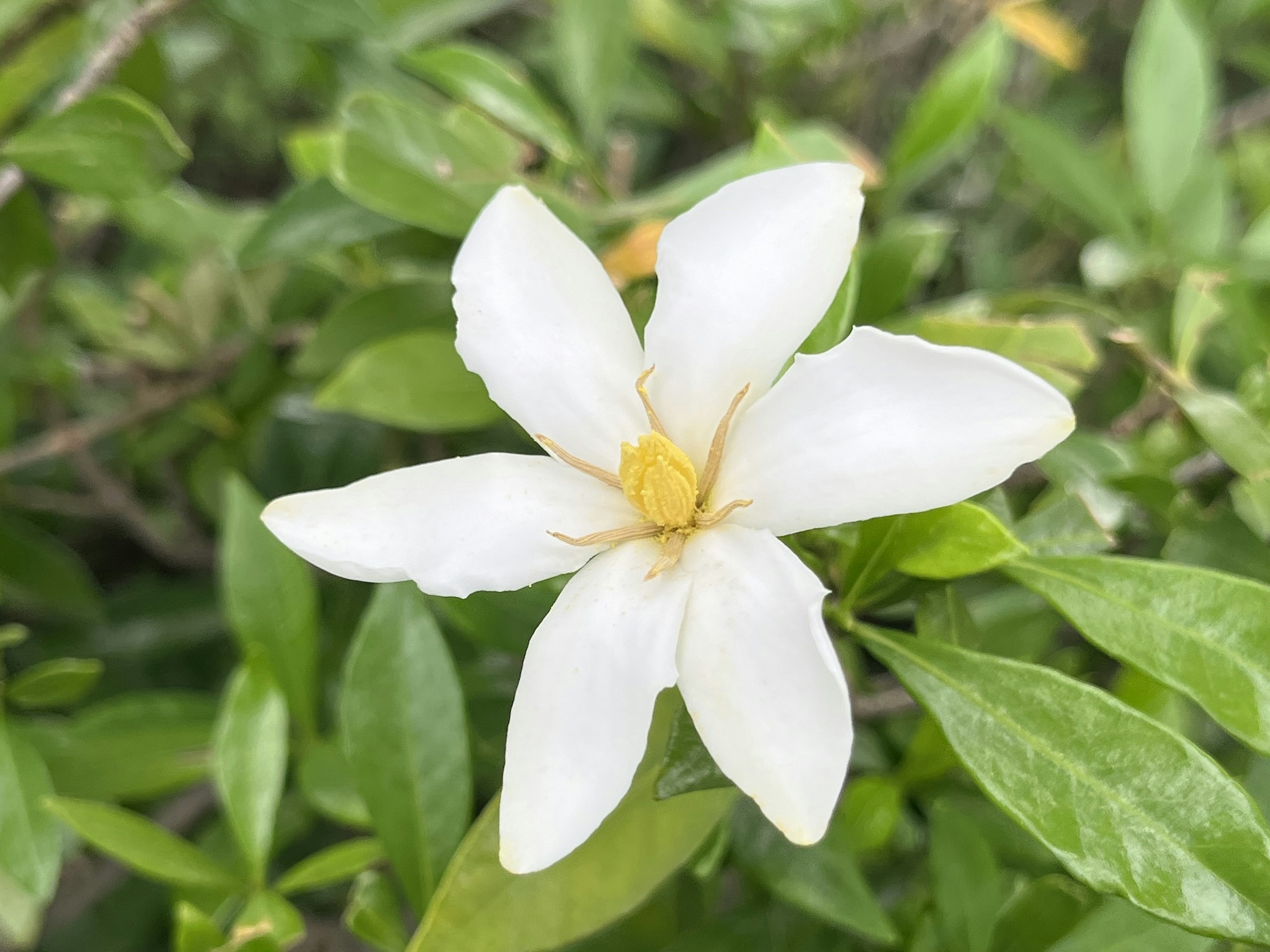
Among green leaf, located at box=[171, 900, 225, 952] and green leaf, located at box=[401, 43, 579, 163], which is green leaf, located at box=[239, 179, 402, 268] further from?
green leaf, located at box=[171, 900, 225, 952]

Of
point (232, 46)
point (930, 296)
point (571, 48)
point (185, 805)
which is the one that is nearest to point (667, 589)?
point (571, 48)

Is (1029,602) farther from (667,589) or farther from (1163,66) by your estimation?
(1163,66)

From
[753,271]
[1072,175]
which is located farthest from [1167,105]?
[753,271]

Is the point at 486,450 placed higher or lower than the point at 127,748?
higher

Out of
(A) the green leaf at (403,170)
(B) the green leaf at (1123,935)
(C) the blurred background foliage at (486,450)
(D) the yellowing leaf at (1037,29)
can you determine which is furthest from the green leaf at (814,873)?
(D) the yellowing leaf at (1037,29)

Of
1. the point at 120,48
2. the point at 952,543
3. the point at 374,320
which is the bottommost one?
the point at 374,320

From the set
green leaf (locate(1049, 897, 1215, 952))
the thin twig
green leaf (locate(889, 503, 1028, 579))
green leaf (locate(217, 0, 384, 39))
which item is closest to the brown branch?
the thin twig

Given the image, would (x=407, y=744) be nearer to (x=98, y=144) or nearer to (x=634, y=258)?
(x=634, y=258)
